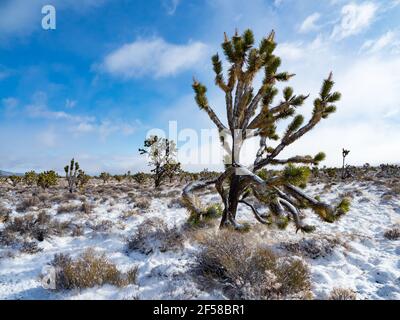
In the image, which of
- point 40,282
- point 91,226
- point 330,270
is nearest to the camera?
point 40,282

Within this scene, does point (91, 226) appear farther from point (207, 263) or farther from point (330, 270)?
point (330, 270)

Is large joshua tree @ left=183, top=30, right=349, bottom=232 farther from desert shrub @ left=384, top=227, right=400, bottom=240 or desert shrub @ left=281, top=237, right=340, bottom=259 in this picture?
desert shrub @ left=384, top=227, right=400, bottom=240

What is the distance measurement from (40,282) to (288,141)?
585 cm

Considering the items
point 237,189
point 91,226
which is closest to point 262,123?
point 237,189

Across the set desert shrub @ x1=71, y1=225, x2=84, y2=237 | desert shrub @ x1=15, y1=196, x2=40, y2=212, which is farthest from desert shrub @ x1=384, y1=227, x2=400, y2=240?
desert shrub @ x1=15, y1=196, x2=40, y2=212

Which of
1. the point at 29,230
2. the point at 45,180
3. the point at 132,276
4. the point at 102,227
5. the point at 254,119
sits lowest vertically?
the point at 132,276

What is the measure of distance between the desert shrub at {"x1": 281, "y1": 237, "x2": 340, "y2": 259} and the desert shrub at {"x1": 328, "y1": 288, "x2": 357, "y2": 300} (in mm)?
1467

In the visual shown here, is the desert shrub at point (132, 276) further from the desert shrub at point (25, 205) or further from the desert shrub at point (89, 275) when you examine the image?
A: the desert shrub at point (25, 205)

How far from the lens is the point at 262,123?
21.8 ft

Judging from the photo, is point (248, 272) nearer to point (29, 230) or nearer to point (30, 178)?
point (29, 230)

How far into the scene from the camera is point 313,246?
5.54 m

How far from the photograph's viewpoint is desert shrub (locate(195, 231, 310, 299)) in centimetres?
348

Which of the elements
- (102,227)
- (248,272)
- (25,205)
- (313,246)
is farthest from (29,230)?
(313,246)

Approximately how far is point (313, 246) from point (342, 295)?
2063mm
